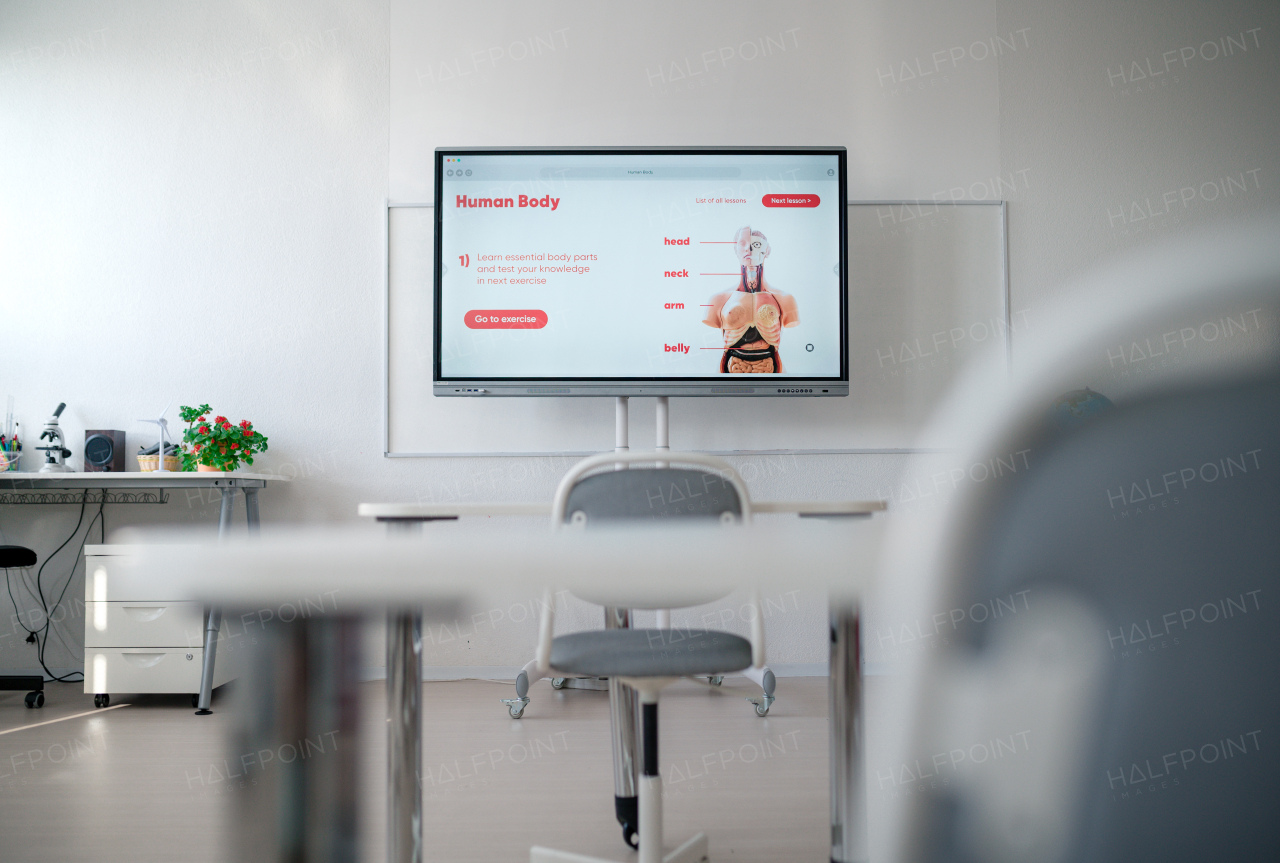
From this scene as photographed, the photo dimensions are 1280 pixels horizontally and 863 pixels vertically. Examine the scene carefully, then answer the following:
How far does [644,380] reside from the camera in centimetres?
308

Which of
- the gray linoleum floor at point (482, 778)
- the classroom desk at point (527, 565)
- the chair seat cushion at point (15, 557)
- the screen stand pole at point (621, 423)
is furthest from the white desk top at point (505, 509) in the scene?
the chair seat cushion at point (15, 557)

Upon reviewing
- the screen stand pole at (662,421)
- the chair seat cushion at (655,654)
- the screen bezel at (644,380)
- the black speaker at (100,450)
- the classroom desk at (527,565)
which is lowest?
the chair seat cushion at (655,654)

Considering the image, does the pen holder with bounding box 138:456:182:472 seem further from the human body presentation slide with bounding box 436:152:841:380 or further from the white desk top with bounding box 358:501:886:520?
the white desk top with bounding box 358:501:886:520

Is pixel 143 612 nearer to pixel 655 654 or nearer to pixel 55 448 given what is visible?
pixel 55 448

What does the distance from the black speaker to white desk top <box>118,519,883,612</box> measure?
10.5ft

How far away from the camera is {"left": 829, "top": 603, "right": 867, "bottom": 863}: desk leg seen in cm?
131

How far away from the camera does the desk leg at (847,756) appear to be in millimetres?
1307

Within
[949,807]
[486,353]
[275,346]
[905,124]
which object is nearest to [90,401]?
[275,346]

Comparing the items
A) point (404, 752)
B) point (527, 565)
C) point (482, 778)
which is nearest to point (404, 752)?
point (404, 752)

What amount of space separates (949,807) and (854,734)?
0.99m

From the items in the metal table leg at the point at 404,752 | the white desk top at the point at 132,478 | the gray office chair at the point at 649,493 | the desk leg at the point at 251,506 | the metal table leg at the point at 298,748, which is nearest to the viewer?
the metal table leg at the point at 298,748

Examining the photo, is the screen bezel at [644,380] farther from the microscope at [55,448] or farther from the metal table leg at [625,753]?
the metal table leg at [625,753]

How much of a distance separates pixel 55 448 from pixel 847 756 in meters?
3.14

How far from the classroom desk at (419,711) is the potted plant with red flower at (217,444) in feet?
6.08
